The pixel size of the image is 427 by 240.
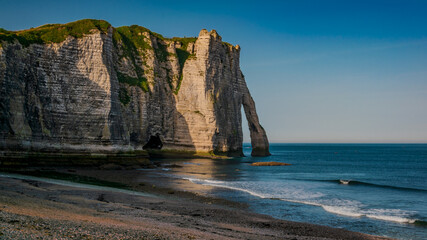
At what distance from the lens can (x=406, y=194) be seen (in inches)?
1111

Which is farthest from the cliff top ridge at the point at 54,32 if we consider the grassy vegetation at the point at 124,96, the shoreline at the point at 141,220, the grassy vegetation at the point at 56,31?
the shoreline at the point at 141,220

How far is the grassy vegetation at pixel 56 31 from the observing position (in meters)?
45.4

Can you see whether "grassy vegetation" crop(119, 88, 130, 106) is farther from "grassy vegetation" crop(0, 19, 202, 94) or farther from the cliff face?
the cliff face

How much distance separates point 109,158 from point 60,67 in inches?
576

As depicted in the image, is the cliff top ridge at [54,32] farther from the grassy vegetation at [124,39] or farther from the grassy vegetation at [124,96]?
the grassy vegetation at [124,96]

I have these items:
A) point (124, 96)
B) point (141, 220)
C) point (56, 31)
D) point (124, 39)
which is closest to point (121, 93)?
point (124, 96)

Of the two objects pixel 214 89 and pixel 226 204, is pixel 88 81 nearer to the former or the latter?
pixel 214 89

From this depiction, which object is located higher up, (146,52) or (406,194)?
(146,52)

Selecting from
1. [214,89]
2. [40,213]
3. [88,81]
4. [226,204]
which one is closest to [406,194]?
[226,204]

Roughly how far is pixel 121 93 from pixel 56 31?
1568cm

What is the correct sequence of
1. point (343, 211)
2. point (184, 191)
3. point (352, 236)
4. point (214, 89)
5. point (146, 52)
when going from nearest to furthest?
1. point (352, 236)
2. point (343, 211)
3. point (184, 191)
4. point (146, 52)
5. point (214, 89)

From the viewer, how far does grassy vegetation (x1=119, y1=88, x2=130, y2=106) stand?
6071 cm

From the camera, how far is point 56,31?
49.3m

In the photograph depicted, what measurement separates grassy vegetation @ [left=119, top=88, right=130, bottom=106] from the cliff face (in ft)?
0.68
